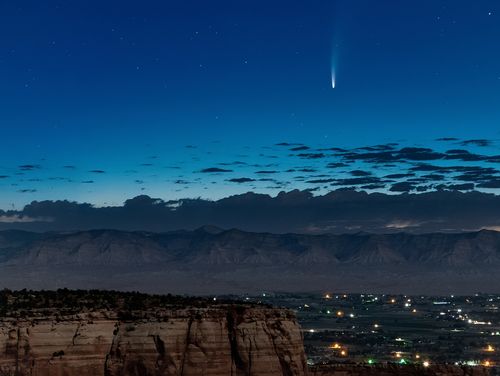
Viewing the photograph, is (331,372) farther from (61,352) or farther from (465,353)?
(465,353)

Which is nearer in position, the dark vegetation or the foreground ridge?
the foreground ridge

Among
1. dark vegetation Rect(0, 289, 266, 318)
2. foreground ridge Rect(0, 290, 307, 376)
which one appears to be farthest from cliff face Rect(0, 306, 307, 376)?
dark vegetation Rect(0, 289, 266, 318)

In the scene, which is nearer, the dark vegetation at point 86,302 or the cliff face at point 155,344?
the cliff face at point 155,344

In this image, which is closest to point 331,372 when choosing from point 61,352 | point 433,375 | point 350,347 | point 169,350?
point 433,375

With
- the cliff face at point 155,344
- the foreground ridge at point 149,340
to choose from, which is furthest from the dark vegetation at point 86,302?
the cliff face at point 155,344

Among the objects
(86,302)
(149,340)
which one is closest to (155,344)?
(149,340)

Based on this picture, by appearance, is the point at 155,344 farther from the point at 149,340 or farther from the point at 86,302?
the point at 86,302

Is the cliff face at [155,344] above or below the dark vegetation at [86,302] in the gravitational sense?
below

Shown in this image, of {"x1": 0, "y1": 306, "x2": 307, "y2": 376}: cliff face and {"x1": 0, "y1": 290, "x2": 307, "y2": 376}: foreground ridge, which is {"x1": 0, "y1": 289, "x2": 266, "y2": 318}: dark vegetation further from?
{"x1": 0, "y1": 306, "x2": 307, "y2": 376}: cliff face

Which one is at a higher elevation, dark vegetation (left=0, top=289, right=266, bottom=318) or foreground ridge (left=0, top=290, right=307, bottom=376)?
dark vegetation (left=0, top=289, right=266, bottom=318)

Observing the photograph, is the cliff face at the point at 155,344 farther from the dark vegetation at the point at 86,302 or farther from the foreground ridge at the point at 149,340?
the dark vegetation at the point at 86,302
